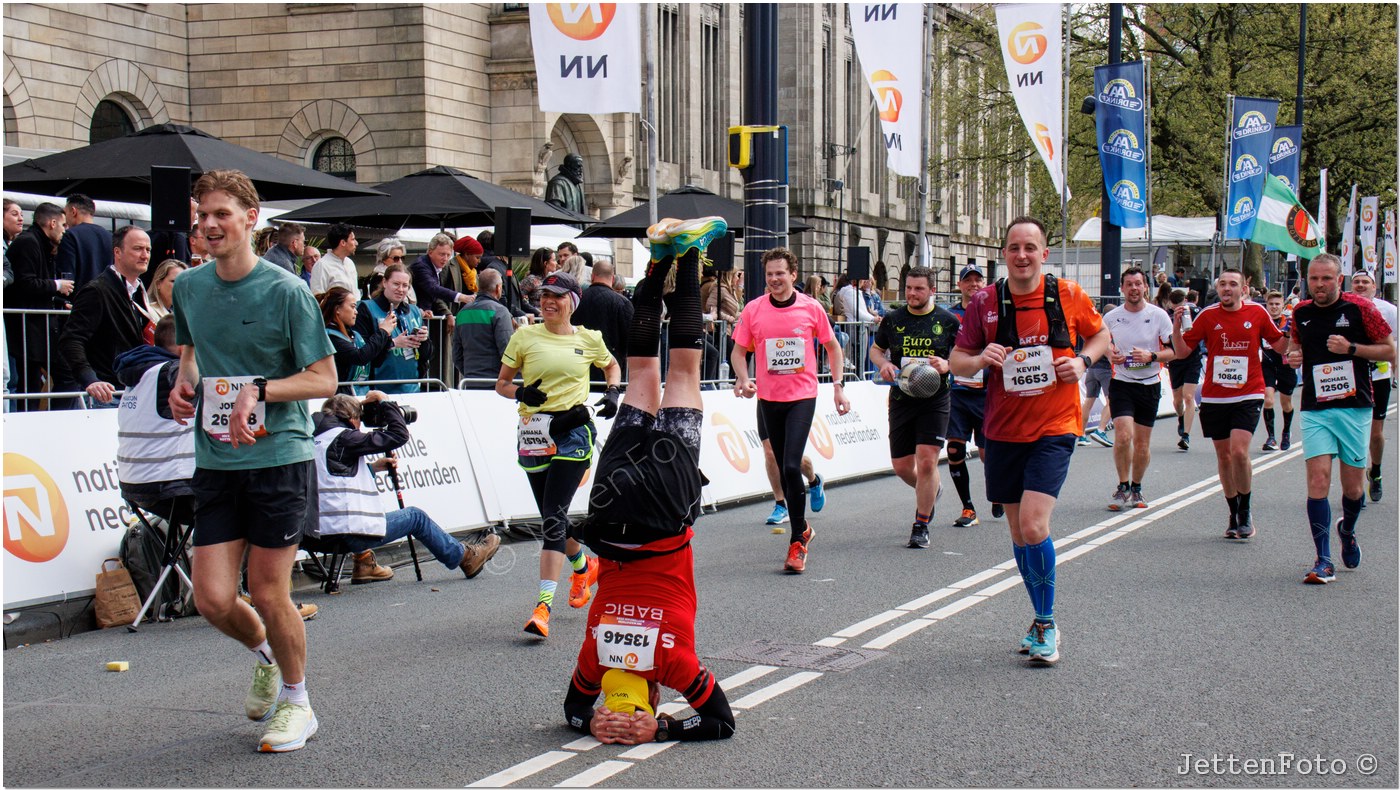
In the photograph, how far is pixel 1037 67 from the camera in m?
20.6

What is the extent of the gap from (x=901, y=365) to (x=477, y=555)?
3.62m

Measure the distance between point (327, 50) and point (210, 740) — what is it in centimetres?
2555

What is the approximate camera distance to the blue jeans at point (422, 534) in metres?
8.91

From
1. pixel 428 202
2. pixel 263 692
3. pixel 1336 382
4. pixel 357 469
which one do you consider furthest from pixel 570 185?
pixel 263 692

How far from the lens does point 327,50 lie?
28.9 metres

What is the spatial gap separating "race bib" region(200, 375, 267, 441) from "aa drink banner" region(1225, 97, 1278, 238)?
22733 millimetres

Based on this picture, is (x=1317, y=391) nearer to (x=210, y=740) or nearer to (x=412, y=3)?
(x=210, y=740)

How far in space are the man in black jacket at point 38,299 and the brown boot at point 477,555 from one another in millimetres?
3280

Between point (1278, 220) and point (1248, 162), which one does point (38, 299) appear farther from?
point (1278, 220)

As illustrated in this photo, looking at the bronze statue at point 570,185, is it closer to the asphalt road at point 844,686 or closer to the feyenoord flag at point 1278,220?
the feyenoord flag at point 1278,220

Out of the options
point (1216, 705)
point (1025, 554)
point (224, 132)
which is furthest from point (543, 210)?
point (224, 132)

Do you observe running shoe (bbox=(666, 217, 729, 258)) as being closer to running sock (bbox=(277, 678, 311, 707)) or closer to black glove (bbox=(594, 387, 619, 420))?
black glove (bbox=(594, 387, 619, 420))

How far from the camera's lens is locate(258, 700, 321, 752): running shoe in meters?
5.23

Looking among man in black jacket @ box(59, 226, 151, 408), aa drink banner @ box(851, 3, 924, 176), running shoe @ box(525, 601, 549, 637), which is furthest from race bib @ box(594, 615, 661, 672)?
aa drink banner @ box(851, 3, 924, 176)
